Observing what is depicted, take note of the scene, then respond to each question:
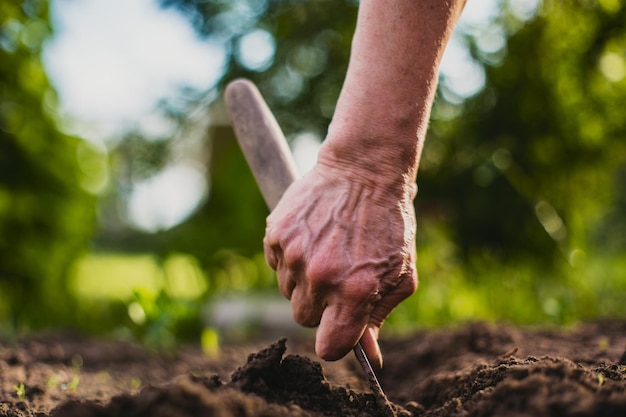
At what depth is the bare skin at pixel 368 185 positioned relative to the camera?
61.5 inches

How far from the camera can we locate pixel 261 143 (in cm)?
204

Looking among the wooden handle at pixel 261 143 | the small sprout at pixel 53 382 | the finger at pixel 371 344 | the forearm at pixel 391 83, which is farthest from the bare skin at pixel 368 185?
the small sprout at pixel 53 382

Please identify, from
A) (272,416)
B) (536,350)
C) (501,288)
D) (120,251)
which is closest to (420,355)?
(536,350)

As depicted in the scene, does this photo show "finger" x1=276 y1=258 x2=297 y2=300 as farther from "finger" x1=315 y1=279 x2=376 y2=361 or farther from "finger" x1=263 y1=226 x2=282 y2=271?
"finger" x1=315 y1=279 x2=376 y2=361

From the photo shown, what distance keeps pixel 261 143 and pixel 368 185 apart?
1.77 feet

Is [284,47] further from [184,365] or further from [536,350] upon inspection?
[536,350]

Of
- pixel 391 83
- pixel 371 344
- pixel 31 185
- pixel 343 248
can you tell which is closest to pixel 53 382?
pixel 371 344

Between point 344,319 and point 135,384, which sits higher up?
point 344,319

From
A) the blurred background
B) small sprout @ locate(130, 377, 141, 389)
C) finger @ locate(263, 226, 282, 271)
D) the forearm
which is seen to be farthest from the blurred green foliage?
the forearm

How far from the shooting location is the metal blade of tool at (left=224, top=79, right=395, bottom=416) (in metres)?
1.98

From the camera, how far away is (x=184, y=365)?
3164 millimetres

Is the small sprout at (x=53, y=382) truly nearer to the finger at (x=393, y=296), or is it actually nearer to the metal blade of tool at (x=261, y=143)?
the metal blade of tool at (x=261, y=143)

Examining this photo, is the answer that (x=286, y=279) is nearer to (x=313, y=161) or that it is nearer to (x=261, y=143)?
(x=261, y=143)

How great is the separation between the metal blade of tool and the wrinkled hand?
0.26 m
